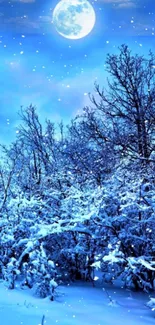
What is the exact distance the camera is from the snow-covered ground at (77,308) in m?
5.34

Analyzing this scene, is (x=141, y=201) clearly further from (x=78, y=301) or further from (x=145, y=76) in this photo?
(x=145, y=76)

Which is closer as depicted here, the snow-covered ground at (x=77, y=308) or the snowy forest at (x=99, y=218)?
the snow-covered ground at (x=77, y=308)

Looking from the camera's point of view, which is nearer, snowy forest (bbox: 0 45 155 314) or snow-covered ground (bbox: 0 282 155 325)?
snow-covered ground (bbox: 0 282 155 325)

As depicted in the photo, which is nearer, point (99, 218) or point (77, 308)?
point (77, 308)

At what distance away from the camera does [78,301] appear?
6.97 meters

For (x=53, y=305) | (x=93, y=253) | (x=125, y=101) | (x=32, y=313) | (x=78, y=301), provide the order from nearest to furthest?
(x=32, y=313)
(x=53, y=305)
(x=78, y=301)
(x=93, y=253)
(x=125, y=101)

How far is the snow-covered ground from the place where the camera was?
17.5 feet

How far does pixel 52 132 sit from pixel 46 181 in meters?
10.9

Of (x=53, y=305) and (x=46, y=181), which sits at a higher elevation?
(x=46, y=181)

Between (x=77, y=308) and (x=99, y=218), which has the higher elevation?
(x=99, y=218)

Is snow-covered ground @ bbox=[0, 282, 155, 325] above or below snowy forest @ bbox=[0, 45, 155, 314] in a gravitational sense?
below

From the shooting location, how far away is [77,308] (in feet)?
20.9

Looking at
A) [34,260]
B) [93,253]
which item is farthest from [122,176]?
[34,260]

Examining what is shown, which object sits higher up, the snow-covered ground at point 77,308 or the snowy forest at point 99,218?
the snowy forest at point 99,218
